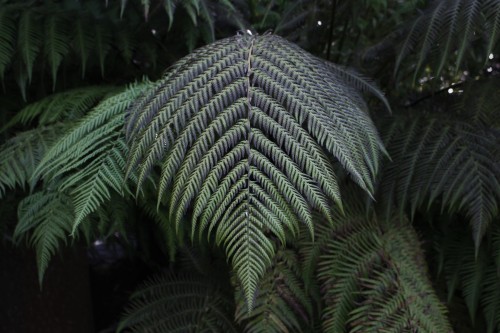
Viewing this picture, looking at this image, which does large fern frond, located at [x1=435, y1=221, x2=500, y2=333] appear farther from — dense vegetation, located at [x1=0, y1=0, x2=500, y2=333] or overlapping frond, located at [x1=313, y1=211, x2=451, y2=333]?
overlapping frond, located at [x1=313, y1=211, x2=451, y2=333]

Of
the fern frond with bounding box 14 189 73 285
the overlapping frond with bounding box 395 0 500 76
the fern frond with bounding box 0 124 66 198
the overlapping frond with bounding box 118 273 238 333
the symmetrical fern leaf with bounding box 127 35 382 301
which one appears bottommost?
the overlapping frond with bounding box 118 273 238 333

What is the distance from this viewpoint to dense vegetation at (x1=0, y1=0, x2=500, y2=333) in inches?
36.0

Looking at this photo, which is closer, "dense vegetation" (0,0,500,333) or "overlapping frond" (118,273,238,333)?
"dense vegetation" (0,0,500,333)

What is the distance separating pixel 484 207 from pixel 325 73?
0.41 metres

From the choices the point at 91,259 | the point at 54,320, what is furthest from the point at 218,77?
the point at 91,259

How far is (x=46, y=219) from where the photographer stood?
1154 millimetres

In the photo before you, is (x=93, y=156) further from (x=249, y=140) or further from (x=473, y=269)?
(x=473, y=269)

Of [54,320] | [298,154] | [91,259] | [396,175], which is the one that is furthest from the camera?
[91,259]

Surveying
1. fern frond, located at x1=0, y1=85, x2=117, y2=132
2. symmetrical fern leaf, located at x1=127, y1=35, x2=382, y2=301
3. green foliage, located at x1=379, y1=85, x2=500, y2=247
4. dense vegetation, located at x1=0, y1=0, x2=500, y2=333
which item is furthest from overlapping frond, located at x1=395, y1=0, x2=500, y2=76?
fern frond, located at x1=0, y1=85, x2=117, y2=132

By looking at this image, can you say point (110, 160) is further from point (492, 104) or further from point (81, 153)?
point (492, 104)

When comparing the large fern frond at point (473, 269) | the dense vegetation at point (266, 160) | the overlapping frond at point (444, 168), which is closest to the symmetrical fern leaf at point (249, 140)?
the dense vegetation at point (266, 160)

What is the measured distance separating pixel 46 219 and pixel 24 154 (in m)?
0.15

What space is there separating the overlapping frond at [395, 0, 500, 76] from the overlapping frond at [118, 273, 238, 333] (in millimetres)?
652

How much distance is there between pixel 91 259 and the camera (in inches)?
84.9
